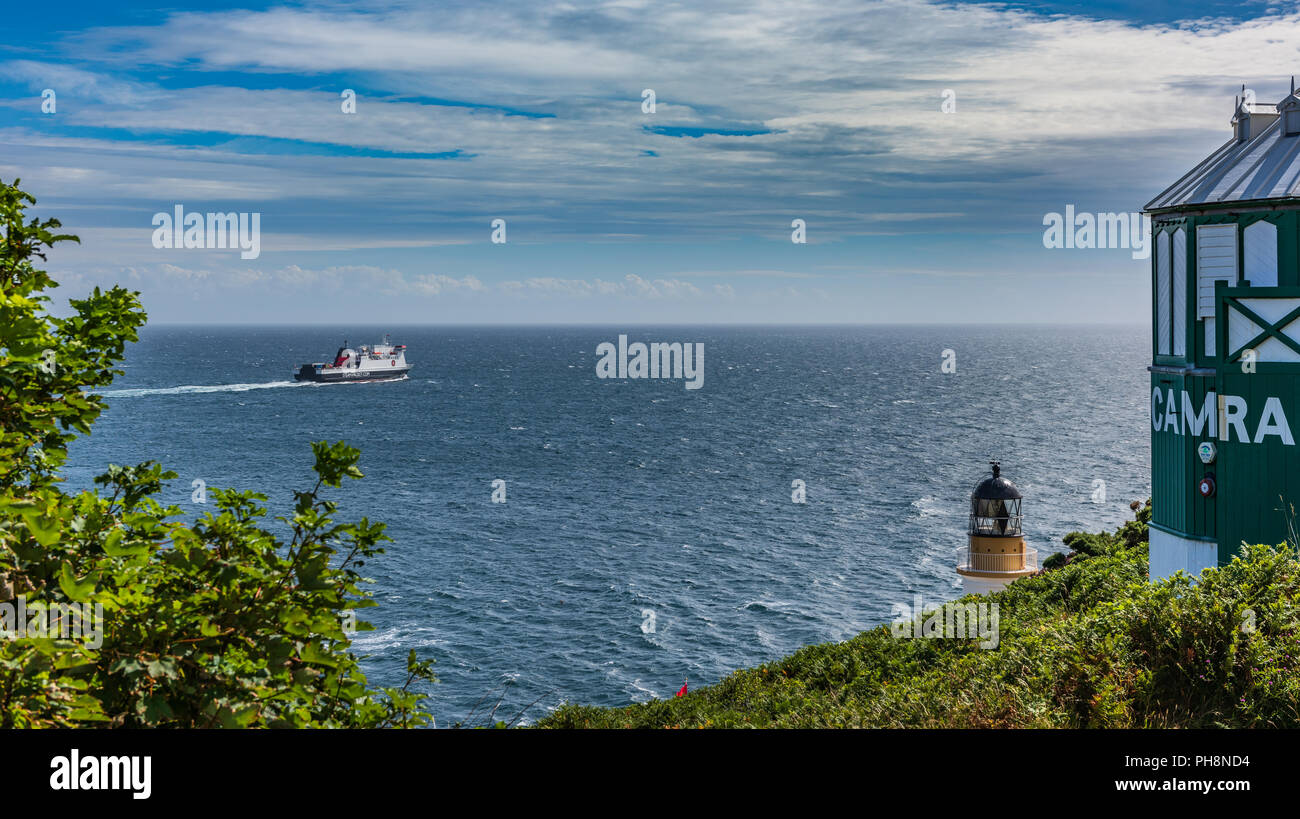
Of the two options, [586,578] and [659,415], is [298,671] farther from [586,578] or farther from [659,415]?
[659,415]

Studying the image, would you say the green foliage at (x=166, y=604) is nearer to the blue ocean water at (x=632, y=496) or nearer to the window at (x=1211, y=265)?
the window at (x=1211, y=265)

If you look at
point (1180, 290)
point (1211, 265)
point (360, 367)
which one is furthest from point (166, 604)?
point (360, 367)

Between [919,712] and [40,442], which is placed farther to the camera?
[919,712]

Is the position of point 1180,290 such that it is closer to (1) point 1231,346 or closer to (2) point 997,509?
(1) point 1231,346

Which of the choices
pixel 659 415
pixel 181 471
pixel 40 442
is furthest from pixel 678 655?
pixel 659 415

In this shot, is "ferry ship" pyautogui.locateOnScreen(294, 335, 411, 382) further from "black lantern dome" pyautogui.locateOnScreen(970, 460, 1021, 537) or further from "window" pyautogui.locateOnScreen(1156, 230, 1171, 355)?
"window" pyautogui.locateOnScreen(1156, 230, 1171, 355)
